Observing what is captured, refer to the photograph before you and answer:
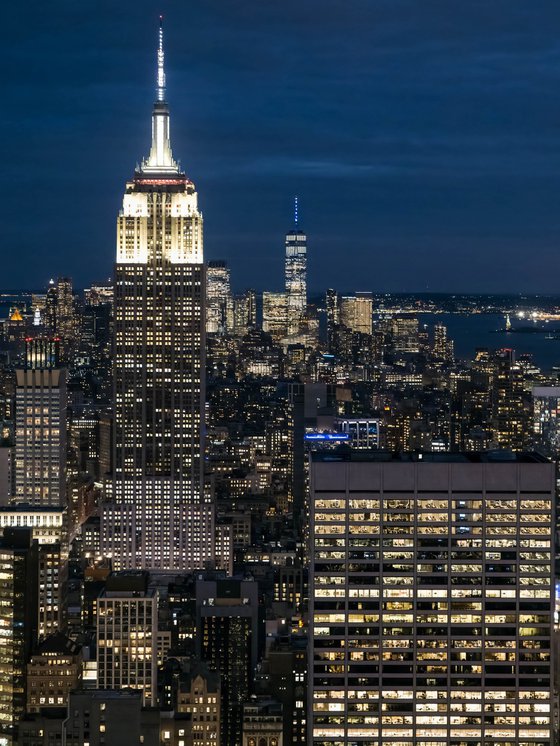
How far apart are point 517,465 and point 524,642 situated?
2.44m

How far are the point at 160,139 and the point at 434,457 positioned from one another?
35791 millimetres

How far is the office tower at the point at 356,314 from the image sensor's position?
9531 centimetres

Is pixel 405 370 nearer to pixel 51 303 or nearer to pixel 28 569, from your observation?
pixel 51 303

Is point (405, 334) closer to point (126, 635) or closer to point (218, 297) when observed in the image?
point (218, 297)

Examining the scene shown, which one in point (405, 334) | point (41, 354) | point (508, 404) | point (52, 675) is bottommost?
point (52, 675)

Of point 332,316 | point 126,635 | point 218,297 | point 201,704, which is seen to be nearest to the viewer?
point 201,704

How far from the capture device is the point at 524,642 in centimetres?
2356

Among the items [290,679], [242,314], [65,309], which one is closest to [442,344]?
[242,314]

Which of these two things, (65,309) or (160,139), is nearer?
(160,139)

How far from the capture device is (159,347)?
56.7 m

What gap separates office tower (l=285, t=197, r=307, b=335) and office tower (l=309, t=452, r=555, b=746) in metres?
58.1

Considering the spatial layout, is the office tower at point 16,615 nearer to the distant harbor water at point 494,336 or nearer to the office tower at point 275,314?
the distant harbor water at point 494,336

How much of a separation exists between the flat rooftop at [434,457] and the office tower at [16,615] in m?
11.6

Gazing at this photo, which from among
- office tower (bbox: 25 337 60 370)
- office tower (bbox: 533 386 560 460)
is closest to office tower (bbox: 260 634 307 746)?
office tower (bbox: 533 386 560 460)
